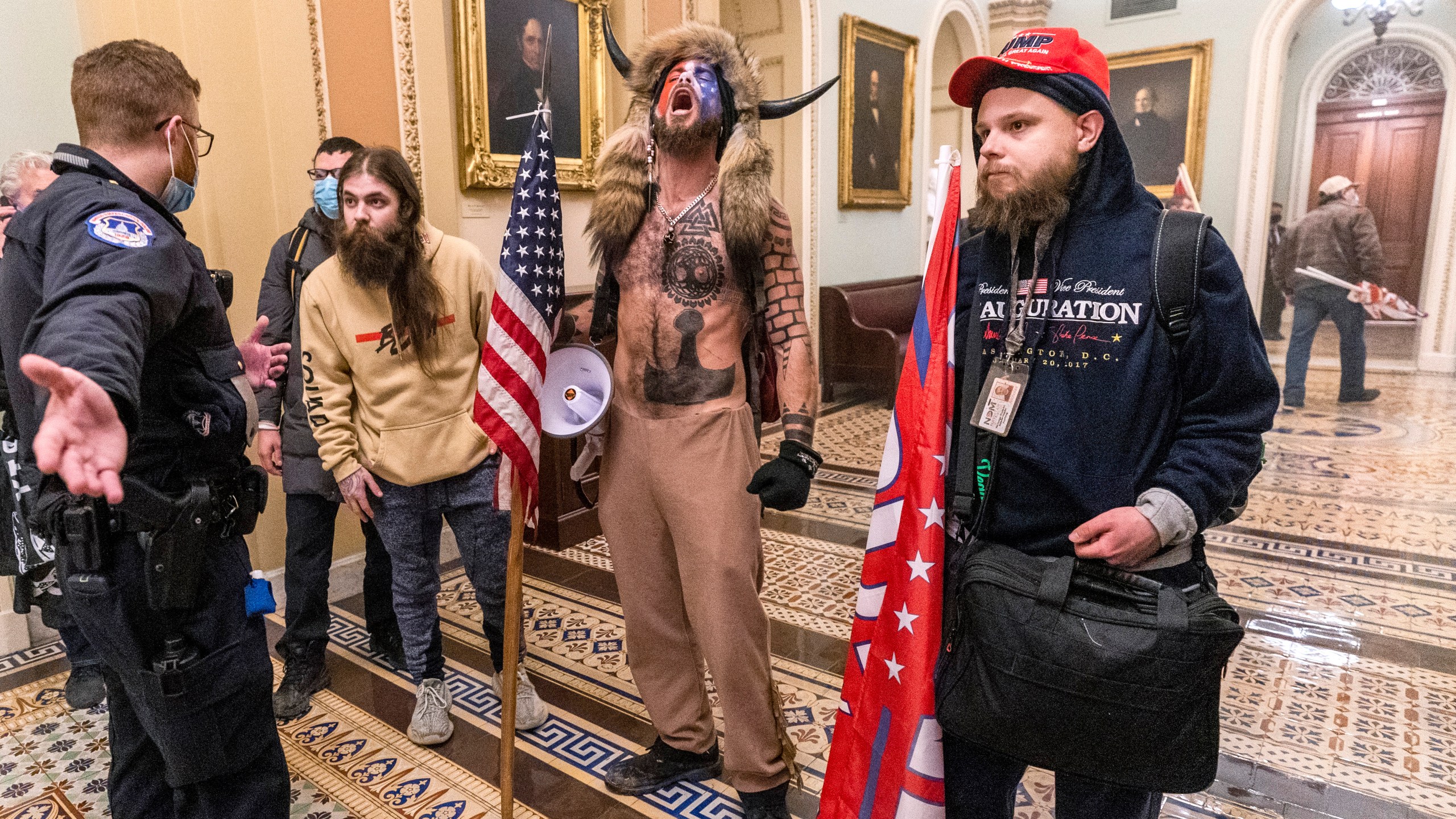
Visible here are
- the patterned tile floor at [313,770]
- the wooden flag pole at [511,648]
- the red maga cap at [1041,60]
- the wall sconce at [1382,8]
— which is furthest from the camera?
the wall sconce at [1382,8]

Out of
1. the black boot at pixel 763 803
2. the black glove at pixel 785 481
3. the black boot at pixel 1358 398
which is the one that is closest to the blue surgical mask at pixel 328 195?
the black glove at pixel 785 481

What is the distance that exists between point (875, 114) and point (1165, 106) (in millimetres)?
4319

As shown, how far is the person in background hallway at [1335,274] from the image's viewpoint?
7449 mm

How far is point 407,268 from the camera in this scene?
2.55m

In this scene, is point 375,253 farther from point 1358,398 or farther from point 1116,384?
point 1358,398

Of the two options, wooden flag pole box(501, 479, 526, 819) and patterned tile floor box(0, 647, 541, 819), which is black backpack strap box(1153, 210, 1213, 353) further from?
patterned tile floor box(0, 647, 541, 819)

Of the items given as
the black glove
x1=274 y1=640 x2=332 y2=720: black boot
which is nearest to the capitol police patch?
the black glove

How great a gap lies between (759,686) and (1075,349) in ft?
3.87

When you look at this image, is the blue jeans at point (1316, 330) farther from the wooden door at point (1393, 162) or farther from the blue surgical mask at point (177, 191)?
the blue surgical mask at point (177, 191)

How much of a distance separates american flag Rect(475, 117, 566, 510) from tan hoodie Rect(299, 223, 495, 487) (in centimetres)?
53

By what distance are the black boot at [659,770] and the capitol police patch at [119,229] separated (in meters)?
1.78

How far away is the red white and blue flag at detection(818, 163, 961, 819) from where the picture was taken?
5.24ft

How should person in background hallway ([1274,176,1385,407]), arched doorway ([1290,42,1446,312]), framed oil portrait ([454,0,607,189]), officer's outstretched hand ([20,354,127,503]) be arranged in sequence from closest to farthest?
1. officer's outstretched hand ([20,354,127,503])
2. framed oil portrait ([454,0,607,189])
3. person in background hallway ([1274,176,1385,407])
4. arched doorway ([1290,42,1446,312])

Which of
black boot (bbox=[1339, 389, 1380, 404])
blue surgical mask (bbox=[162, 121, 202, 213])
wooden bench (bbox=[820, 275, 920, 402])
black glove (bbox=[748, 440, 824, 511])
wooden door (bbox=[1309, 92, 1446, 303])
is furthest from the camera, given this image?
wooden door (bbox=[1309, 92, 1446, 303])
